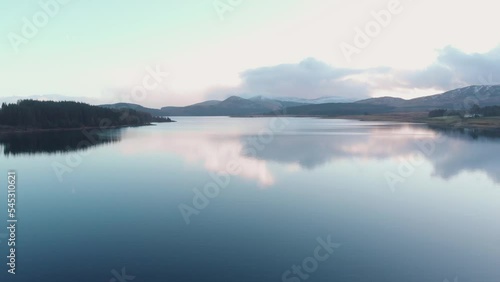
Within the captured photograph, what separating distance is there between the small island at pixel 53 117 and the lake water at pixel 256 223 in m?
34.2

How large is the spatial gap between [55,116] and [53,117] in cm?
34

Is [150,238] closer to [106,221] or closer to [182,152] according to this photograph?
[106,221]

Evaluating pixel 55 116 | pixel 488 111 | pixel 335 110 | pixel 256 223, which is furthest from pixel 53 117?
pixel 335 110

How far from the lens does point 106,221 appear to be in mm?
9945

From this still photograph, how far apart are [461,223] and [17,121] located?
53.3m

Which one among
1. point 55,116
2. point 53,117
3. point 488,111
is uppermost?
point 488,111

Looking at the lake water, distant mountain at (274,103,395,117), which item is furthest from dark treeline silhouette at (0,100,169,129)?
distant mountain at (274,103,395,117)

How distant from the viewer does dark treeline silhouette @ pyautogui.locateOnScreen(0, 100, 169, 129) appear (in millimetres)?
48719

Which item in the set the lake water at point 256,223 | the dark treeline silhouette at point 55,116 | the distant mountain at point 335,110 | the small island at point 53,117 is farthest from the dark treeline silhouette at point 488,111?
the distant mountain at point 335,110

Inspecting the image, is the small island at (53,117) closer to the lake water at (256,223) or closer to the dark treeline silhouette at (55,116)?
the dark treeline silhouette at (55,116)

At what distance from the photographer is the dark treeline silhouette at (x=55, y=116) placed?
48.7 metres

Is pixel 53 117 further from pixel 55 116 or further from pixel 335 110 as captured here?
pixel 335 110

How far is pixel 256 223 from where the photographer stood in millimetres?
9703

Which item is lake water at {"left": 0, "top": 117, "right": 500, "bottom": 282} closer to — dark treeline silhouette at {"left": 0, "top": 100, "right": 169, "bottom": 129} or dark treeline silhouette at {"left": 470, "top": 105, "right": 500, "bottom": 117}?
dark treeline silhouette at {"left": 0, "top": 100, "right": 169, "bottom": 129}
